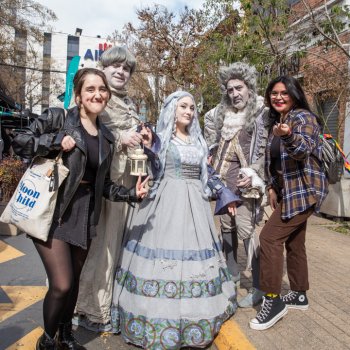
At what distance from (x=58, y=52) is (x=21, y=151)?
62.3m

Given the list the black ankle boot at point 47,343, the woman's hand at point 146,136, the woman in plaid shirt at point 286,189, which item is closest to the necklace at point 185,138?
the woman's hand at point 146,136

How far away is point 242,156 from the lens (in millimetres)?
3561

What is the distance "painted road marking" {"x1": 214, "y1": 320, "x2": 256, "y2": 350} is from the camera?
9.40ft

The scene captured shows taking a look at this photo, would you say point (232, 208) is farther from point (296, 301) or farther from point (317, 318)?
point (317, 318)

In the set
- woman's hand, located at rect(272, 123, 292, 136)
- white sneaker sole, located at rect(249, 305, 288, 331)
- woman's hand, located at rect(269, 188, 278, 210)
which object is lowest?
white sneaker sole, located at rect(249, 305, 288, 331)

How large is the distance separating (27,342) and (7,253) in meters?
2.80

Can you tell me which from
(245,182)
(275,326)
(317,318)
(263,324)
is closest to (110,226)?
(245,182)

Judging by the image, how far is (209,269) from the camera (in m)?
3.06

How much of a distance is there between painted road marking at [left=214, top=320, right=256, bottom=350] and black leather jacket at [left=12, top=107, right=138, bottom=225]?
1.29 metres

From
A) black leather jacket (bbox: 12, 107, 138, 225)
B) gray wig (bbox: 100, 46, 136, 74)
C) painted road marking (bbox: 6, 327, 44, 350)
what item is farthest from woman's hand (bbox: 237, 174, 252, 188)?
painted road marking (bbox: 6, 327, 44, 350)

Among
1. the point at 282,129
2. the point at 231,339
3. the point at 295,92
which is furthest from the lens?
the point at 295,92

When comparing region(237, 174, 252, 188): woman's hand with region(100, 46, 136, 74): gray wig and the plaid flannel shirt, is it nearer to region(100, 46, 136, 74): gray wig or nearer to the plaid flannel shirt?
the plaid flannel shirt

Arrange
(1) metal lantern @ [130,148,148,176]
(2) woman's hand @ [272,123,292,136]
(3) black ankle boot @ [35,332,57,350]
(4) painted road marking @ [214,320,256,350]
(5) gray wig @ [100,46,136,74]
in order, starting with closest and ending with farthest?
(3) black ankle boot @ [35,332,57,350]
(2) woman's hand @ [272,123,292,136]
(1) metal lantern @ [130,148,148,176]
(4) painted road marking @ [214,320,256,350]
(5) gray wig @ [100,46,136,74]

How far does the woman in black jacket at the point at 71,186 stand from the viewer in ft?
8.04
